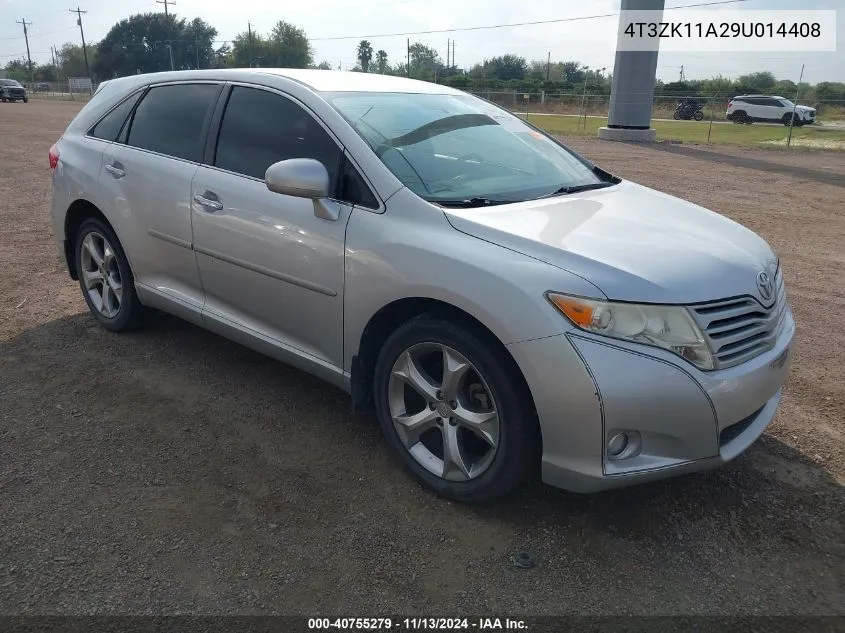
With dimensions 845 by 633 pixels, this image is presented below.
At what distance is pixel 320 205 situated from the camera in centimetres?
308

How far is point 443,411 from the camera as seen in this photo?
2.86 m

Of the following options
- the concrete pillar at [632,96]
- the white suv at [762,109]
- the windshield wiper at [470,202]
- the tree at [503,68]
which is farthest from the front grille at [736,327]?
the tree at [503,68]

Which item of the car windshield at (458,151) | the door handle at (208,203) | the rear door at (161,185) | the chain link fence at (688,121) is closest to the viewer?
the car windshield at (458,151)

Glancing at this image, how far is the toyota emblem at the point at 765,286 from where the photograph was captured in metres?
2.79

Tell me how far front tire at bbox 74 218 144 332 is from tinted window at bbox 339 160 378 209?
1.93 meters

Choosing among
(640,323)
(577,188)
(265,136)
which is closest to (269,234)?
(265,136)

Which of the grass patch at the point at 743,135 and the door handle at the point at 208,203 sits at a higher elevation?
the door handle at the point at 208,203

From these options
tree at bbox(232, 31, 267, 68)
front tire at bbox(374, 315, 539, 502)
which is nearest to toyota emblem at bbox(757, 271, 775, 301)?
front tire at bbox(374, 315, 539, 502)

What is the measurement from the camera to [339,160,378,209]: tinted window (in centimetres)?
304

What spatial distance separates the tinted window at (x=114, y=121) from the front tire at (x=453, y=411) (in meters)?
2.71

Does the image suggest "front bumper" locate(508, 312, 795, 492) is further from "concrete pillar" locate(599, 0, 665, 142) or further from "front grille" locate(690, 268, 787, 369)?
"concrete pillar" locate(599, 0, 665, 142)

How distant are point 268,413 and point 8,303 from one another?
9.65ft

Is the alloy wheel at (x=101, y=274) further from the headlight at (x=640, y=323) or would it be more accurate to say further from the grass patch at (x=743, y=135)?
the grass patch at (x=743, y=135)

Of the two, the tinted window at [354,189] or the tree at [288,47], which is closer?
the tinted window at [354,189]
